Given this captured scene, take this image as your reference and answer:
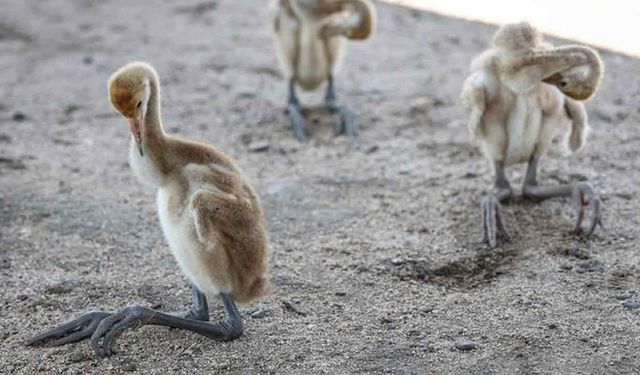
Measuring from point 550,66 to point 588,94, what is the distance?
0.22m

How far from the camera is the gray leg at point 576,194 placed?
4.96 m

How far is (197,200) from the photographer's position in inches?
149

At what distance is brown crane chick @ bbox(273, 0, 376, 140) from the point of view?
6.64 metres

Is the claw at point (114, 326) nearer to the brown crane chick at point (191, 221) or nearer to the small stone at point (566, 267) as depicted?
the brown crane chick at point (191, 221)

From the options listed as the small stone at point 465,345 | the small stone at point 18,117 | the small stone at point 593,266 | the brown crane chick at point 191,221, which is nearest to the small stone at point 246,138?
the small stone at point 18,117

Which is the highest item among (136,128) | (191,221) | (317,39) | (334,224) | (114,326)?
(317,39)

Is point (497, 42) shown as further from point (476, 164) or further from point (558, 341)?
point (558, 341)

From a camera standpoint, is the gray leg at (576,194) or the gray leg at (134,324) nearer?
the gray leg at (134,324)

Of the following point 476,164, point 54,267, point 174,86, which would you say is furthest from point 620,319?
point 174,86

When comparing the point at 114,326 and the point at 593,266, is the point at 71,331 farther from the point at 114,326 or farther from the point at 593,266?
the point at 593,266

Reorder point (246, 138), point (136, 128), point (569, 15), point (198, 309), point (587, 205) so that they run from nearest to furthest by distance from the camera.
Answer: point (136, 128)
point (198, 309)
point (587, 205)
point (246, 138)
point (569, 15)

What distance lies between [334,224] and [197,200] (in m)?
1.60

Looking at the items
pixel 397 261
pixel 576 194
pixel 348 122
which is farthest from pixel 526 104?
pixel 348 122

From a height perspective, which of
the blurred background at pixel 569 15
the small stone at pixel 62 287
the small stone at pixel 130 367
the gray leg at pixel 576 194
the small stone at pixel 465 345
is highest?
the blurred background at pixel 569 15
